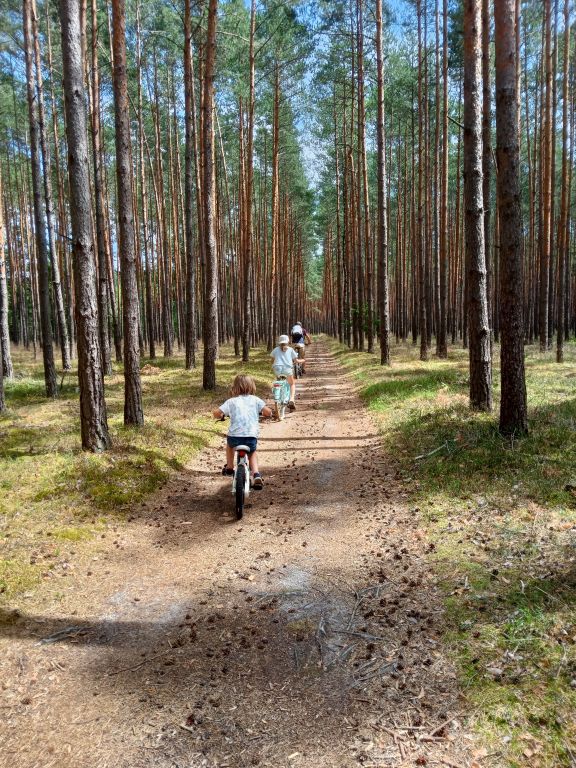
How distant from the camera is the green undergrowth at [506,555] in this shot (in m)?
2.77

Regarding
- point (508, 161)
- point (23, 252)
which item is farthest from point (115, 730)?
point (23, 252)

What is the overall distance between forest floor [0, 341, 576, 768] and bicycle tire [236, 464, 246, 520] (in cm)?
18

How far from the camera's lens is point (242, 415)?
6.43 meters

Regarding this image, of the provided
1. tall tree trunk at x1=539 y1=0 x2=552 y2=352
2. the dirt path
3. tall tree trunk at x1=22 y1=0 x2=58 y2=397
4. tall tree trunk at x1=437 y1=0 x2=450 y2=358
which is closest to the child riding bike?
the dirt path

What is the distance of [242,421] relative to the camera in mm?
6426

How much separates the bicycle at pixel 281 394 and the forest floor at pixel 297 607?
3.46m

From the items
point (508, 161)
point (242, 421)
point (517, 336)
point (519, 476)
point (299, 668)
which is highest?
point (508, 161)

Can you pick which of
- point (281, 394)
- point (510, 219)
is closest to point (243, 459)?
point (510, 219)

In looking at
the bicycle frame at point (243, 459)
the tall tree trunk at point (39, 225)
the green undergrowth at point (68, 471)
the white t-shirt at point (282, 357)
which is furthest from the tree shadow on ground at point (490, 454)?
the tall tree trunk at point (39, 225)

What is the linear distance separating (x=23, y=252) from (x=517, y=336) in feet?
130

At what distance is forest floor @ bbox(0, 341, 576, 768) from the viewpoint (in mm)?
2758

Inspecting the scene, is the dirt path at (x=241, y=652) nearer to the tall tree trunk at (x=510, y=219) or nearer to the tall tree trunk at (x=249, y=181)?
the tall tree trunk at (x=510, y=219)

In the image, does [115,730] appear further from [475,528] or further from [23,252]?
[23,252]

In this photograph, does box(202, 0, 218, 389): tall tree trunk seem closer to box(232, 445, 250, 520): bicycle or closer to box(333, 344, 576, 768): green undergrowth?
box(333, 344, 576, 768): green undergrowth
